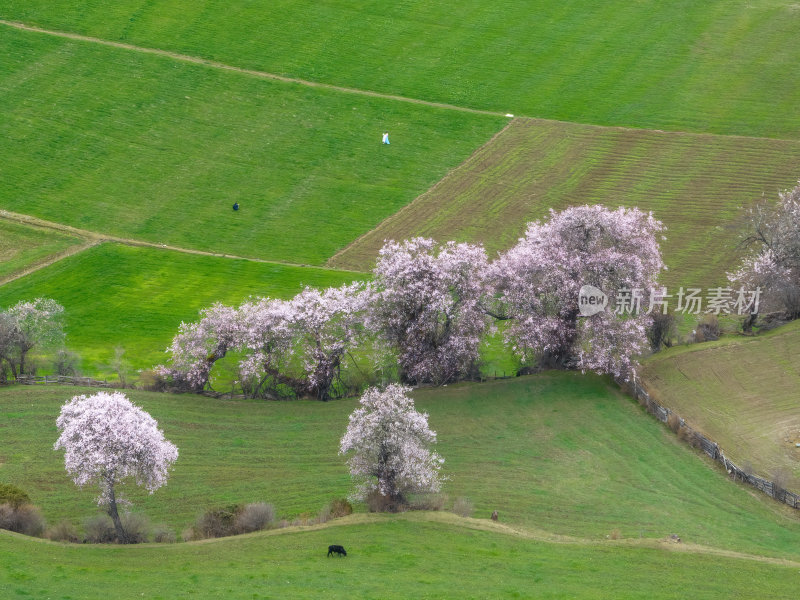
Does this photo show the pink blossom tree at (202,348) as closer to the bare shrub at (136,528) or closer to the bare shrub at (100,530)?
the bare shrub at (136,528)

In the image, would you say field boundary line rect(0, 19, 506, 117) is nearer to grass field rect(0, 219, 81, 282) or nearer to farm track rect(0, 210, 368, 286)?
farm track rect(0, 210, 368, 286)

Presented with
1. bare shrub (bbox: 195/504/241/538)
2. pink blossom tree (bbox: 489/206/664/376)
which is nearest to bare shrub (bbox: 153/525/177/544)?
bare shrub (bbox: 195/504/241/538)

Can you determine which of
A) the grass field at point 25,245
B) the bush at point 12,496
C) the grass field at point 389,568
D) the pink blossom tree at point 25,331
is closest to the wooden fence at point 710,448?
the grass field at point 389,568

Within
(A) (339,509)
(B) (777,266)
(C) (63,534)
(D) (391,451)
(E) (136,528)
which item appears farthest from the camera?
(B) (777,266)

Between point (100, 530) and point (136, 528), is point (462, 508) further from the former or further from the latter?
point (100, 530)

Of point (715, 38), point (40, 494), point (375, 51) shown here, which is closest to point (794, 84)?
point (715, 38)

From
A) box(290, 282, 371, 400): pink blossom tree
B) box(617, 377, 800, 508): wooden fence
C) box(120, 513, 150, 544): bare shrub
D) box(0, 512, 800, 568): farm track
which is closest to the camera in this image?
box(0, 512, 800, 568): farm track

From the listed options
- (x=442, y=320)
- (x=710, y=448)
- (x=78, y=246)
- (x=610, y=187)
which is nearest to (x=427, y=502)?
(x=442, y=320)
